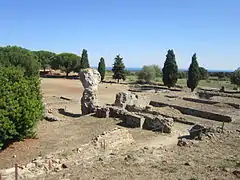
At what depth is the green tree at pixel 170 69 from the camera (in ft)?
188

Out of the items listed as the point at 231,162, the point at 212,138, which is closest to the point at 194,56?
the point at 212,138

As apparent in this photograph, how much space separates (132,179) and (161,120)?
12.5m

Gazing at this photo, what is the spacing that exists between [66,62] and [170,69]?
37312 mm

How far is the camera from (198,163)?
39.5 ft

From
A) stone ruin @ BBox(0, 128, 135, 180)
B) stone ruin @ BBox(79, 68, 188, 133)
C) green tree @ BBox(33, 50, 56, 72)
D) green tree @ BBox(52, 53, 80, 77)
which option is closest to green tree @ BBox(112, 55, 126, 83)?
green tree @ BBox(52, 53, 80, 77)

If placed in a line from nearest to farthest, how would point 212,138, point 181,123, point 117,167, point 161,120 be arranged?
point 117,167
point 212,138
point 161,120
point 181,123

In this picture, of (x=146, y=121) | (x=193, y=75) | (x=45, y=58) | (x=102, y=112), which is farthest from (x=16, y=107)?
(x=45, y=58)

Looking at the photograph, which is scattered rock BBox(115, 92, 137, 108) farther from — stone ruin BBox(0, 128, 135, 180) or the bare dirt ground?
stone ruin BBox(0, 128, 135, 180)

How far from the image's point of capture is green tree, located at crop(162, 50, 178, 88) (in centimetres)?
5719

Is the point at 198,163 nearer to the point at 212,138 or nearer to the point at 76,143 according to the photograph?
the point at 212,138

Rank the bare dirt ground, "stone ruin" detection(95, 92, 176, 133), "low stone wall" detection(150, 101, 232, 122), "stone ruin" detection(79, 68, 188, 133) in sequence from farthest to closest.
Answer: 1. "low stone wall" detection(150, 101, 232, 122)
2. "stone ruin" detection(79, 68, 188, 133)
3. "stone ruin" detection(95, 92, 176, 133)
4. the bare dirt ground

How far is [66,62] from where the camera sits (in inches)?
3344

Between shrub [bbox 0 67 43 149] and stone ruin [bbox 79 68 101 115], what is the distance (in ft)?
33.3

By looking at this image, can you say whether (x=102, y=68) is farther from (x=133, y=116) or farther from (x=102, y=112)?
(x=133, y=116)
